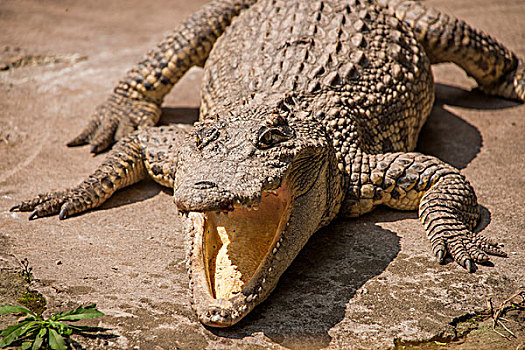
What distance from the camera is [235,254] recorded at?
333 cm

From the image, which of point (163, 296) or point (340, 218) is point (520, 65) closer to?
point (340, 218)

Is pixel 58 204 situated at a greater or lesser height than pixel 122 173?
lesser

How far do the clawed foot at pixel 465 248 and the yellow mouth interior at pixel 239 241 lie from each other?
1137 mm

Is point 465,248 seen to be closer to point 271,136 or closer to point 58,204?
point 271,136

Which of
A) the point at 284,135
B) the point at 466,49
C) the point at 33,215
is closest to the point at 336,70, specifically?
the point at 284,135

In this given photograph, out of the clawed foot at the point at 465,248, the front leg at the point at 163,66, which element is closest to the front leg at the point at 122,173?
the front leg at the point at 163,66

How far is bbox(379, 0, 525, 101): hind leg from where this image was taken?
224 inches

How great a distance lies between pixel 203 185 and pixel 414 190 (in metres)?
2.01

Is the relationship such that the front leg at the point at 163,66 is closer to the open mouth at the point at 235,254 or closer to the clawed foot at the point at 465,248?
the open mouth at the point at 235,254

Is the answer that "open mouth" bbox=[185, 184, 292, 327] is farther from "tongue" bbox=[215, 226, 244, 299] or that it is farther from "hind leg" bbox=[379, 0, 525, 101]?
"hind leg" bbox=[379, 0, 525, 101]

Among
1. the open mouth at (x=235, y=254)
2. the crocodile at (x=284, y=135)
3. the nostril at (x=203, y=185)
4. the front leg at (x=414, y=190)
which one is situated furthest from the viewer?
the front leg at (x=414, y=190)

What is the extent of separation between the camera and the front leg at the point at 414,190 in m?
4.00

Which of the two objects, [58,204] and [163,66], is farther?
[163,66]

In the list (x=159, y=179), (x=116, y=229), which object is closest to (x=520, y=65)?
(x=159, y=179)
